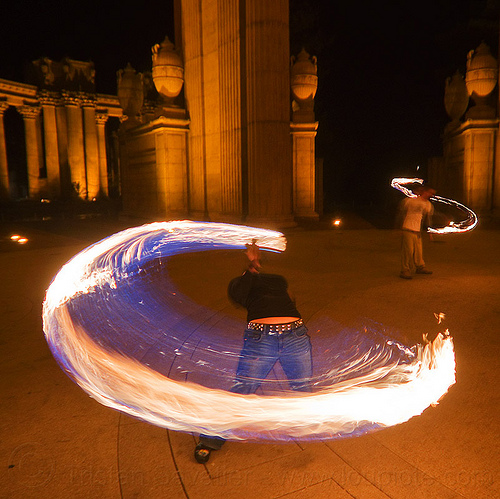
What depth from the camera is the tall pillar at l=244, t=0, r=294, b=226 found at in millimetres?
17359

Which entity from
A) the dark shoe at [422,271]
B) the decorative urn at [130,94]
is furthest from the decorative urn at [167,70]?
the dark shoe at [422,271]

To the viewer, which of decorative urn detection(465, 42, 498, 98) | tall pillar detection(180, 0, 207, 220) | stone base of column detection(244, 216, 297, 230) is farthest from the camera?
tall pillar detection(180, 0, 207, 220)

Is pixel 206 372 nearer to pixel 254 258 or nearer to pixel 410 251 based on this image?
pixel 254 258

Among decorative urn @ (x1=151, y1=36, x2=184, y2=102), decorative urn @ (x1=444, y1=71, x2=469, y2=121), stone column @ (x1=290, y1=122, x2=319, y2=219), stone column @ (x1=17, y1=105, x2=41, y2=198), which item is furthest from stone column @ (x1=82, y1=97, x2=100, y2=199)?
decorative urn @ (x1=444, y1=71, x2=469, y2=121)

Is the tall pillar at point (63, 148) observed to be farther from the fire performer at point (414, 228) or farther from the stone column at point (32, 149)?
the fire performer at point (414, 228)

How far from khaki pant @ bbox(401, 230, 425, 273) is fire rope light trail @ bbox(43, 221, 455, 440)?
4078 millimetres

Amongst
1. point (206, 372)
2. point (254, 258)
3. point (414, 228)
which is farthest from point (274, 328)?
point (414, 228)

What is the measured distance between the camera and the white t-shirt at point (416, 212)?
1055 cm

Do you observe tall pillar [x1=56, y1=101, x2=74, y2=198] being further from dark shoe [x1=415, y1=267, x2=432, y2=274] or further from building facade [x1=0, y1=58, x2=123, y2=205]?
dark shoe [x1=415, y1=267, x2=432, y2=274]

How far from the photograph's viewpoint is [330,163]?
4275cm

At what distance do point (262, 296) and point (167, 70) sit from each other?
18.9 meters

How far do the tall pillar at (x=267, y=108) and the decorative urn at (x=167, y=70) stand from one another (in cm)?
459

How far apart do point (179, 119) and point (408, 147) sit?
30045mm

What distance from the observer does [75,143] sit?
4297 cm
